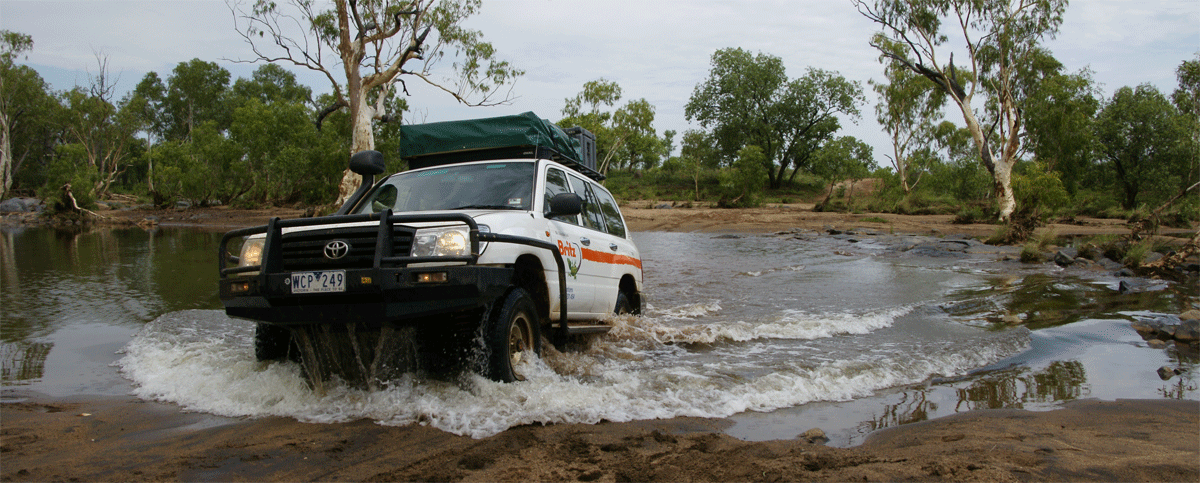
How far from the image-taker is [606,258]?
638cm

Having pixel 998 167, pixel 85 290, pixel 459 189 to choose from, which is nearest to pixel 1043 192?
pixel 998 167

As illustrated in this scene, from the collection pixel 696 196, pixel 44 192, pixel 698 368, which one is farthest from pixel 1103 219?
pixel 44 192

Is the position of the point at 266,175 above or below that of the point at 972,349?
above

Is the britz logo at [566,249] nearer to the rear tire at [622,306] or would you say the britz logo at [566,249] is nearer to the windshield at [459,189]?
the windshield at [459,189]

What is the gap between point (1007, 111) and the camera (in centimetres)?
2914

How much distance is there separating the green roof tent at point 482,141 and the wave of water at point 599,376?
6.07 ft

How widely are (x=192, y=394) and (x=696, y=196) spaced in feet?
127

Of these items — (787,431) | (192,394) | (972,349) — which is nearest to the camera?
(787,431)

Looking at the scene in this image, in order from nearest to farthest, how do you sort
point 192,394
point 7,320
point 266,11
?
1. point 192,394
2. point 7,320
3. point 266,11

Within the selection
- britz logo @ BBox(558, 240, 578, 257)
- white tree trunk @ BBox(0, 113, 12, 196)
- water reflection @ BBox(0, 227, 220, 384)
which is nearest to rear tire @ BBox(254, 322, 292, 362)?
water reflection @ BBox(0, 227, 220, 384)

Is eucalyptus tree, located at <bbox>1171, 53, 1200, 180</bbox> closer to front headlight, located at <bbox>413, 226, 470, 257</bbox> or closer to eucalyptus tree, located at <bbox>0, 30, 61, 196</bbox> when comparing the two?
front headlight, located at <bbox>413, 226, 470, 257</bbox>

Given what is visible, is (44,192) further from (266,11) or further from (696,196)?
(696,196)

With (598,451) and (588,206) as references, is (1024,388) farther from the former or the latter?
(588,206)

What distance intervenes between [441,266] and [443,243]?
0.83 feet
